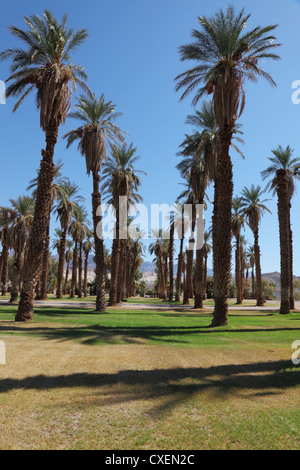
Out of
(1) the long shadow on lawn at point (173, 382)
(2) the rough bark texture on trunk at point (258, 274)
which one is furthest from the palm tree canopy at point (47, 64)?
(2) the rough bark texture on trunk at point (258, 274)

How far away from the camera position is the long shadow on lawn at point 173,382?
6.44m

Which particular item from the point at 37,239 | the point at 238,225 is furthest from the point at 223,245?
the point at 238,225

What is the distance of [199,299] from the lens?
1195 inches

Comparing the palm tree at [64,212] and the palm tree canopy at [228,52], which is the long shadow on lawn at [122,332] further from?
the palm tree at [64,212]

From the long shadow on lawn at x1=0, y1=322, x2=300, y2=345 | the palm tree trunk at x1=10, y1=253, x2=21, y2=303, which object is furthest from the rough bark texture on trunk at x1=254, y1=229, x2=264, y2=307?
the palm tree trunk at x1=10, y1=253, x2=21, y2=303

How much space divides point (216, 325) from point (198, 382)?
9.38 m

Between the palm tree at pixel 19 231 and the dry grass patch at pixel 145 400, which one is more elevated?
the palm tree at pixel 19 231

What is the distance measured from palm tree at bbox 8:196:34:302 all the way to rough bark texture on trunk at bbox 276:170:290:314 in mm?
24332

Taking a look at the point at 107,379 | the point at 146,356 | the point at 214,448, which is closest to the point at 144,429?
the point at 214,448

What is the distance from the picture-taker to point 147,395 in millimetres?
6352

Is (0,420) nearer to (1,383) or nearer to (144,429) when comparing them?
(1,383)

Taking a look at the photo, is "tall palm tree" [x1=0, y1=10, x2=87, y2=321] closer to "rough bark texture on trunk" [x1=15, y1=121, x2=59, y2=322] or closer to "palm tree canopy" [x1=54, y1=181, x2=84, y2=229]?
"rough bark texture on trunk" [x1=15, y1=121, x2=59, y2=322]

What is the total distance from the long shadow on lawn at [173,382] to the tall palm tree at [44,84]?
10.1 metres

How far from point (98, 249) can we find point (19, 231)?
13.4 m
